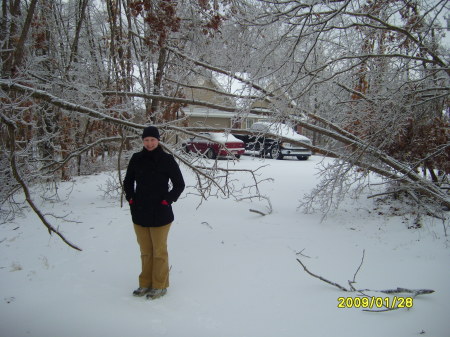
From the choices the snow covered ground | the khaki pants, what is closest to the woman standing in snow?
the khaki pants

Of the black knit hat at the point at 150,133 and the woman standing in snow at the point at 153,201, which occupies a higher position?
the black knit hat at the point at 150,133

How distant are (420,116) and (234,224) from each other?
3763 millimetres

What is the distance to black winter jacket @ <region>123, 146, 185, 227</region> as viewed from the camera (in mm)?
3479

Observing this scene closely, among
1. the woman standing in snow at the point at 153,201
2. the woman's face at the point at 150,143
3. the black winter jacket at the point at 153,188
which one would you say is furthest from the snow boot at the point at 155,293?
the woman's face at the point at 150,143

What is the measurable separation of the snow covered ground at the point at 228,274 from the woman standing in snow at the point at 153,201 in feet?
1.11

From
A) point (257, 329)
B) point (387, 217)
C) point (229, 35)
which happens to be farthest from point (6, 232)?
point (387, 217)

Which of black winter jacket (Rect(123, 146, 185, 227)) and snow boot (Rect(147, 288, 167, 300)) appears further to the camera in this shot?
snow boot (Rect(147, 288, 167, 300))

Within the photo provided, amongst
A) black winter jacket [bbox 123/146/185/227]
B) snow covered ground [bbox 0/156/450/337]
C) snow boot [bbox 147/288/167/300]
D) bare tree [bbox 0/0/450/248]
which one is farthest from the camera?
bare tree [bbox 0/0/450/248]

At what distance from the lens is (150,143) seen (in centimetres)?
354

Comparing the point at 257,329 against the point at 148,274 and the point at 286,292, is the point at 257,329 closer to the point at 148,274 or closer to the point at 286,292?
the point at 286,292

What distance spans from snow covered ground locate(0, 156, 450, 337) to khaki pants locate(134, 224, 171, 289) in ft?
0.74
